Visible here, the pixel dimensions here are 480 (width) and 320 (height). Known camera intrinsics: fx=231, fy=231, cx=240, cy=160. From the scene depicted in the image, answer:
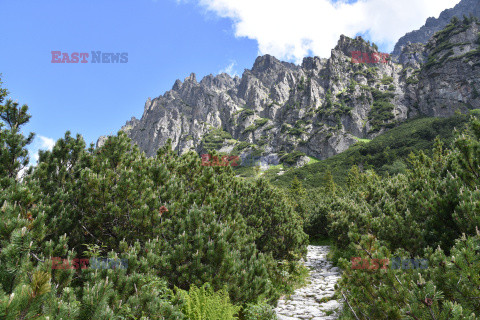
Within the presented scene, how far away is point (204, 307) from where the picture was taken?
4227 millimetres

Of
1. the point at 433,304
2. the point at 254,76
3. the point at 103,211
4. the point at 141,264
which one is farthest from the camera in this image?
the point at 254,76

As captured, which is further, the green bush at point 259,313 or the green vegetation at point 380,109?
the green vegetation at point 380,109

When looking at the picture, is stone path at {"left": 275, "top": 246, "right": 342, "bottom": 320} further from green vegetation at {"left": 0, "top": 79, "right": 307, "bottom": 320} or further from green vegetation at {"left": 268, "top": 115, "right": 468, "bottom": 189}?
green vegetation at {"left": 268, "top": 115, "right": 468, "bottom": 189}

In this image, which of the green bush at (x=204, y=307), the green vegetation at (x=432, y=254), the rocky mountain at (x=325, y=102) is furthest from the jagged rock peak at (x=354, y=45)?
the green bush at (x=204, y=307)

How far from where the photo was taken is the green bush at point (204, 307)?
4.16 metres

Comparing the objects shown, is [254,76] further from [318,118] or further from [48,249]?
[48,249]

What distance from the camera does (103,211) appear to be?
5.31 metres

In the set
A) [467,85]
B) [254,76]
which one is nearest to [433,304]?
[467,85]

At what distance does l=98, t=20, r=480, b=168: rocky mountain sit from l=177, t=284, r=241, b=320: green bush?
2833 inches

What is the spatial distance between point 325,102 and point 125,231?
5315 inches

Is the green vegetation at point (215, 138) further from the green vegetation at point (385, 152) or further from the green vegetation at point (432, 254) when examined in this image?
the green vegetation at point (432, 254)

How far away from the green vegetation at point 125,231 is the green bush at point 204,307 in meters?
0.02

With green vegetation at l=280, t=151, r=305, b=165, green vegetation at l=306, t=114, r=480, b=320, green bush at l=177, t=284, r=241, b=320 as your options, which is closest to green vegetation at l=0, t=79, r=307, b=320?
green bush at l=177, t=284, r=241, b=320

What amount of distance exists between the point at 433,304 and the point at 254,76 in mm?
210734
